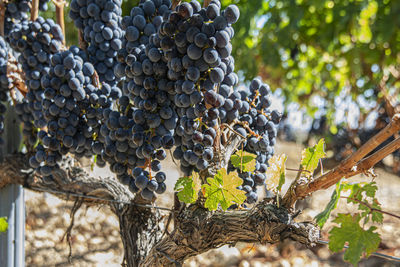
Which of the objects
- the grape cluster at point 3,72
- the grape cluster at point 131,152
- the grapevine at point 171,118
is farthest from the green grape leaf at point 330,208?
the grape cluster at point 3,72

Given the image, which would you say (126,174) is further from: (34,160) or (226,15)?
(226,15)

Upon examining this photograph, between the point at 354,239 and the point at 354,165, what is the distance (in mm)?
108

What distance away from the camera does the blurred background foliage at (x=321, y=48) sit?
246 cm

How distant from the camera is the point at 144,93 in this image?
74 cm

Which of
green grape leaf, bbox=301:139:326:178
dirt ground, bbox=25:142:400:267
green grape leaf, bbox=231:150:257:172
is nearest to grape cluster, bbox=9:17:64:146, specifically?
green grape leaf, bbox=231:150:257:172

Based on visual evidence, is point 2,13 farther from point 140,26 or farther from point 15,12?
point 140,26

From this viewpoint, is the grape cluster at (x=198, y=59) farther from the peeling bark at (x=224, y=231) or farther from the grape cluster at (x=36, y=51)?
the grape cluster at (x=36, y=51)

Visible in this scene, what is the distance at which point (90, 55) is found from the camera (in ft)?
3.37

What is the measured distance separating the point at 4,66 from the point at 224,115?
74 centimetres

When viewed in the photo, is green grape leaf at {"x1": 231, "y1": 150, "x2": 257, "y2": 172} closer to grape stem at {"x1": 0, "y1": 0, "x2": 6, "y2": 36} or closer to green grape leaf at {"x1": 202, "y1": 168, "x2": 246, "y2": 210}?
green grape leaf at {"x1": 202, "y1": 168, "x2": 246, "y2": 210}

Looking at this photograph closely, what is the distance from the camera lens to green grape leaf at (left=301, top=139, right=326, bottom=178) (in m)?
0.68

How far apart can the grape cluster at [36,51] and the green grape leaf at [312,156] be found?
2.26ft

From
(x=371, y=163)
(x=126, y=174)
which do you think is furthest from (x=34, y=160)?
(x=371, y=163)

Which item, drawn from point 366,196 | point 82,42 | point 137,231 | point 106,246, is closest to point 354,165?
point 366,196
